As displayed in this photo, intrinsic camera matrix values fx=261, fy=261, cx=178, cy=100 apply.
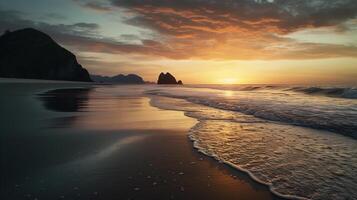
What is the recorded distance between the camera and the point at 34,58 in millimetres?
106062

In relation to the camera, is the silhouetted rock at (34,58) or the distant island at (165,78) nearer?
the silhouetted rock at (34,58)

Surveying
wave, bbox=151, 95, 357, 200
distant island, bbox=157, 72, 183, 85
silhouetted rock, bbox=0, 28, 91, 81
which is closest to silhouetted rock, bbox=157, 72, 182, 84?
distant island, bbox=157, 72, 183, 85

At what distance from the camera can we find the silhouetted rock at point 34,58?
99.4 metres

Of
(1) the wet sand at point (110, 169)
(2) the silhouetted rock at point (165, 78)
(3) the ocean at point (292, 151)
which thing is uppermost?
(2) the silhouetted rock at point (165, 78)

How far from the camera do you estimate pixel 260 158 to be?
6.13 metres

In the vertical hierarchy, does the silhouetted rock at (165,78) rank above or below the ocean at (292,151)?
above

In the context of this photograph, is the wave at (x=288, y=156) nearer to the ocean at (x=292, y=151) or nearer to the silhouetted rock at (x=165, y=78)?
the ocean at (x=292, y=151)

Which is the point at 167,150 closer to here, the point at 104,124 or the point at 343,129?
the point at 104,124

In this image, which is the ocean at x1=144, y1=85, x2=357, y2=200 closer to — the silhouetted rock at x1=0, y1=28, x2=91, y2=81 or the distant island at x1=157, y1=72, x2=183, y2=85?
the silhouetted rock at x1=0, y1=28, x2=91, y2=81

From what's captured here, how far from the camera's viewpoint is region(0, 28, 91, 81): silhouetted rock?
99438 mm

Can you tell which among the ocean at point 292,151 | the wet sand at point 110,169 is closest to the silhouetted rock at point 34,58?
the wet sand at point 110,169

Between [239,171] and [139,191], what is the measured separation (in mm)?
2190

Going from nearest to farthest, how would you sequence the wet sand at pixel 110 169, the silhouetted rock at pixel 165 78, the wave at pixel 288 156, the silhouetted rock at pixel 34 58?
the wet sand at pixel 110 169 → the wave at pixel 288 156 → the silhouetted rock at pixel 34 58 → the silhouetted rock at pixel 165 78

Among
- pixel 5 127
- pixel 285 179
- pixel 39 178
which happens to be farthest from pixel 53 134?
pixel 285 179
